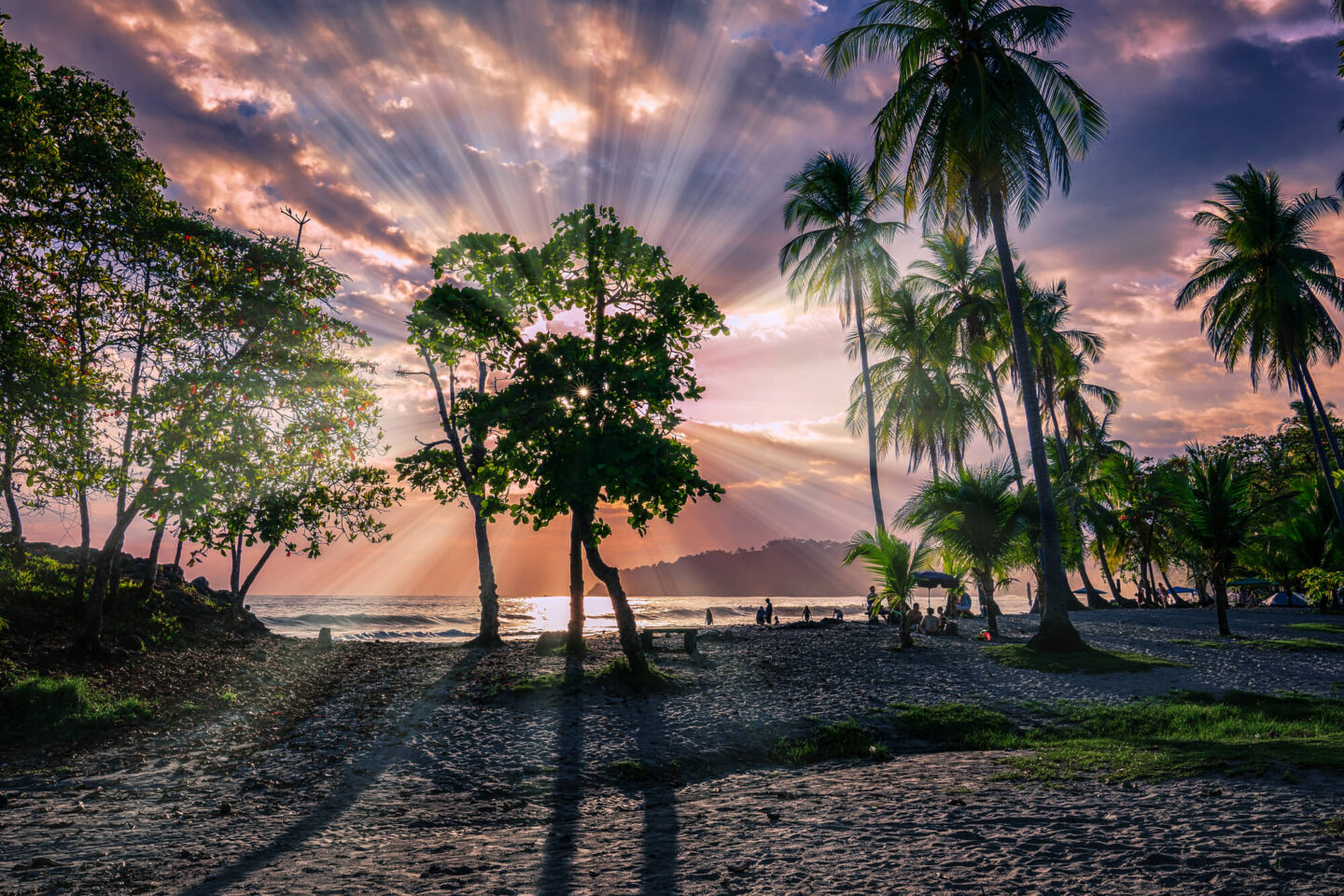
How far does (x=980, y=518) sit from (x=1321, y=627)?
1635 centimetres

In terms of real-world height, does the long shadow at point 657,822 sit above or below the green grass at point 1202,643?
above

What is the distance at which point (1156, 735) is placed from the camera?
872 cm

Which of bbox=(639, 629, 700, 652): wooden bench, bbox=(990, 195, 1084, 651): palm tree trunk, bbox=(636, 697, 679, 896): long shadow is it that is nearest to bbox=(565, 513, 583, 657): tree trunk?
bbox=(639, 629, 700, 652): wooden bench

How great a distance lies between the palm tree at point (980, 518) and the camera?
66.0 ft

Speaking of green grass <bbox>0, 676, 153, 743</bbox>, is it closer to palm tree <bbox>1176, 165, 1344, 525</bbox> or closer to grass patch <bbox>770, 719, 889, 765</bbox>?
grass patch <bbox>770, 719, 889, 765</bbox>

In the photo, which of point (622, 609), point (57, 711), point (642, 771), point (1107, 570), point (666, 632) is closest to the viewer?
point (642, 771)

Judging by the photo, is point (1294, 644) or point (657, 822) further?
point (1294, 644)

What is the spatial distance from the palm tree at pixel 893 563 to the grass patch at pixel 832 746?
9295 mm

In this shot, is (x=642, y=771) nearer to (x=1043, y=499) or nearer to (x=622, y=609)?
(x=622, y=609)

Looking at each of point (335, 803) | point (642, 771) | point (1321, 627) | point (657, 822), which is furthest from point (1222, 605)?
point (335, 803)

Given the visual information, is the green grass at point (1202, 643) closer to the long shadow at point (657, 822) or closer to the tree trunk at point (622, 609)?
the tree trunk at point (622, 609)

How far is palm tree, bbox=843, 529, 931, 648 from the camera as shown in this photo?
1841 centimetres

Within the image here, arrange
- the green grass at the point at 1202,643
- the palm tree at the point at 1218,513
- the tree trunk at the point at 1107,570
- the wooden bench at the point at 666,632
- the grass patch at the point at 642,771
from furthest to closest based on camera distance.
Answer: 1. the tree trunk at the point at 1107,570
2. the palm tree at the point at 1218,513
3. the green grass at the point at 1202,643
4. the wooden bench at the point at 666,632
5. the grass patch at the point at 642,771

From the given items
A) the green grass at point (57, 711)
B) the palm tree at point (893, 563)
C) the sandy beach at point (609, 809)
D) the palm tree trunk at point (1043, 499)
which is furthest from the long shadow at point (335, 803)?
the palm tree trunk at point (1043, 499)
